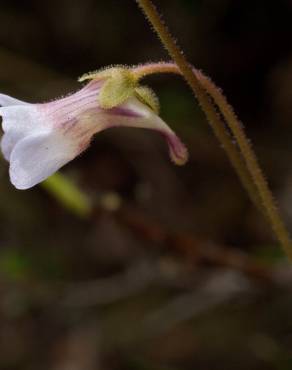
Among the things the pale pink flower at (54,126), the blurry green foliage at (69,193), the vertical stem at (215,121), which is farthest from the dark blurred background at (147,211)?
the pale pink flower at (54,126)

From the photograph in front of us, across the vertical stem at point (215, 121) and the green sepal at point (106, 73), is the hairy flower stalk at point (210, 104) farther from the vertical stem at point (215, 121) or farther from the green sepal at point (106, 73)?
the green sepal at point (106, 73)

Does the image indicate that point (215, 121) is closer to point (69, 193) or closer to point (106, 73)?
point (106, 73)

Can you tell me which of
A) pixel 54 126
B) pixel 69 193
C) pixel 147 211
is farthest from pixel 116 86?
pixel 147 211

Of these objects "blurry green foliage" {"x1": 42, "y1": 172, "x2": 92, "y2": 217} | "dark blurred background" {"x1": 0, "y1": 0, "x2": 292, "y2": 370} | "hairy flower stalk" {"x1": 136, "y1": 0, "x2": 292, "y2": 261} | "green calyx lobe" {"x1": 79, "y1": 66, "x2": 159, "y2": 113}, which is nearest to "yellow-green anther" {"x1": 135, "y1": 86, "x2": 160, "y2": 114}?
"green calyx lobe" {"x1": 79, "y1": 66, "x2": 159, "y2": 113}

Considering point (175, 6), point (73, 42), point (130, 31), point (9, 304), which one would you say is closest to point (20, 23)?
point (73, 42)

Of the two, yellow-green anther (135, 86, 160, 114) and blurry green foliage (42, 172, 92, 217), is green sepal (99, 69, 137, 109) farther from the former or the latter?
blurry green foliage (42, 172, 92, 217)
